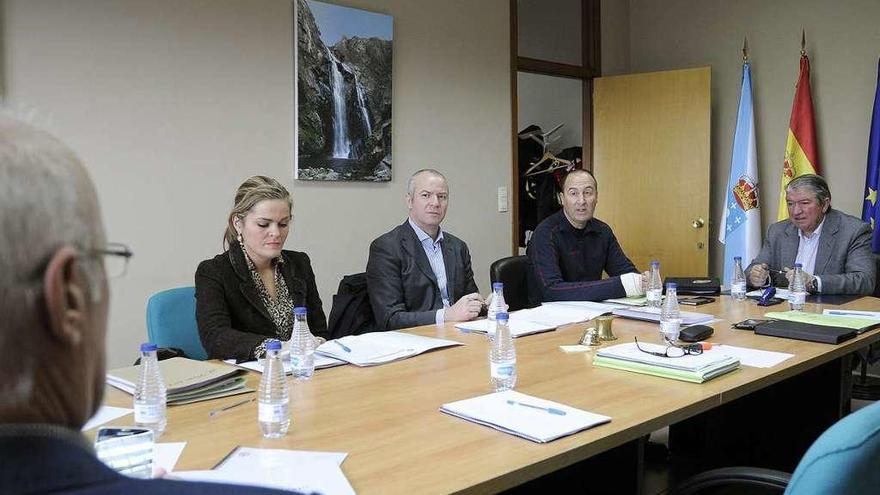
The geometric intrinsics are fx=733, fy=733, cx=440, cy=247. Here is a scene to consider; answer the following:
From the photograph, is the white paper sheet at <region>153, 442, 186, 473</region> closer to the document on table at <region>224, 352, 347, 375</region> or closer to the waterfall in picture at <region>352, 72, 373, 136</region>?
the document on table at <region>224, 352, 347, 375</region>

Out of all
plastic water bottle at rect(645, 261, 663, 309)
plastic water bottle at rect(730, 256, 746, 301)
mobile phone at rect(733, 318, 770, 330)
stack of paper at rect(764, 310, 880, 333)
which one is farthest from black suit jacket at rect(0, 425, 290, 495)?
plastic water bottle at rect(730, 256, 746, 301)

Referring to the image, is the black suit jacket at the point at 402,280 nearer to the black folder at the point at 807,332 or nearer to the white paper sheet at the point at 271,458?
the black folder at the point at 807,332

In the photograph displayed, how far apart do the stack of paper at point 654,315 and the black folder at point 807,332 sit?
0.22 m

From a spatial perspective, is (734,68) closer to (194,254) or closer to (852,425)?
(194,254)

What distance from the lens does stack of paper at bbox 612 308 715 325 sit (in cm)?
271

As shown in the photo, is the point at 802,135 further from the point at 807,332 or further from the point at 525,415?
the point at 525,415

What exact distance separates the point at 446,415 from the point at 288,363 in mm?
595

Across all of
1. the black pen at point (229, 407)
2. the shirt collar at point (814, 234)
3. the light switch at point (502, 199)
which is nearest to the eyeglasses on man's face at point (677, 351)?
the black pen at point (229, 407)

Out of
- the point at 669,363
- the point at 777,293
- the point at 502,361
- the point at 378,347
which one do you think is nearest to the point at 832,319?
the point at 777,293

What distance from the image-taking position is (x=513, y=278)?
3.51 meters

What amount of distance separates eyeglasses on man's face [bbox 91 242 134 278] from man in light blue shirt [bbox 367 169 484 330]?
2.23 m

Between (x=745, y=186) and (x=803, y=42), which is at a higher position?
(x=803, y=42)

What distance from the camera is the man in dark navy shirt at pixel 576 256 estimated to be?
3268mm

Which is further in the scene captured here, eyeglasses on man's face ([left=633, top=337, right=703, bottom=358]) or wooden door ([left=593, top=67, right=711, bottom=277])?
wooden door ([left=593, top=67, right=711, bottom=277])
